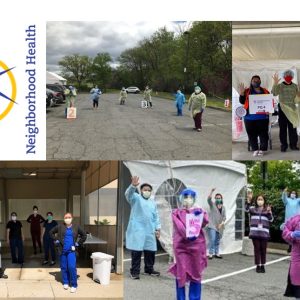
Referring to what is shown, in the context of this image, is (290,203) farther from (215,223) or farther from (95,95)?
(95,95)

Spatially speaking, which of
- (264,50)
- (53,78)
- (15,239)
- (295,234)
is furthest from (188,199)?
(15,239)

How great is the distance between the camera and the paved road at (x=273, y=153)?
16.7ft

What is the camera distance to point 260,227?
520 centimetres

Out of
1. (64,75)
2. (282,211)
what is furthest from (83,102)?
(282,211)

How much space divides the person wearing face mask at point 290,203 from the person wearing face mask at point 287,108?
407 millimetres

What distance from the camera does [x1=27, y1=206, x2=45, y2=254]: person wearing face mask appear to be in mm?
6195

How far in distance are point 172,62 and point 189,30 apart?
0.31m

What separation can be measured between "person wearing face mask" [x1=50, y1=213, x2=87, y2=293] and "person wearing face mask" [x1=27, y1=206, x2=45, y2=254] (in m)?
0.58

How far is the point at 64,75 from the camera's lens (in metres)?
4.95

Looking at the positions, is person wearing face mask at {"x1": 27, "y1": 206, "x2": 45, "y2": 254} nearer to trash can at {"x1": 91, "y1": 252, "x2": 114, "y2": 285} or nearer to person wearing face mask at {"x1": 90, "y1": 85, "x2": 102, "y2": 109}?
trash can at {"x1": 91, "y1": 252, "x2": 114, "y2": 285}

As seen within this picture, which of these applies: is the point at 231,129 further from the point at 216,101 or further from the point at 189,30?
the point at 189,30

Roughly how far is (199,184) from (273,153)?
27.6 inches

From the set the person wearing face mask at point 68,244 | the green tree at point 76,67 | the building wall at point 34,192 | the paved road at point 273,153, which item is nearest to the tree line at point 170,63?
the green tree at point 76,67

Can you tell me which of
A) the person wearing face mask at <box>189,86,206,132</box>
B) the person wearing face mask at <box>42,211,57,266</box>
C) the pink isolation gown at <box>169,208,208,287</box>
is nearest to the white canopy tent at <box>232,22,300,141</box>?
the person wearing face mask at <box>189,86,206,132</box>
